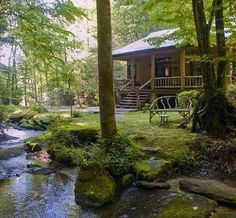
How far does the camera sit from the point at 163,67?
20.8 meters

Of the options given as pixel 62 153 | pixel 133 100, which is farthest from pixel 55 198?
pixel 133 100

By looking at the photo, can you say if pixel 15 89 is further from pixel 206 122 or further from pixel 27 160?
pixel 206 122

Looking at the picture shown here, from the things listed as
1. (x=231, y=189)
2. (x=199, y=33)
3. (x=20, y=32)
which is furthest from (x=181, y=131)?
(x=20, y=32)

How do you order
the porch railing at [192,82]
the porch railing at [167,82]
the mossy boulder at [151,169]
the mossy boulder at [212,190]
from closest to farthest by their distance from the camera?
the mossy boulder at [212,190], the mossy boulder at [151,169], the porch railing at [192,82], the porch railing at [167,82]

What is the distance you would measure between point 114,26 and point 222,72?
987 inches

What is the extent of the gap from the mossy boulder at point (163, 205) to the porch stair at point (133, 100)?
39.7ft

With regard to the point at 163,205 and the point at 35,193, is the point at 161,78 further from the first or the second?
the point at 163,205

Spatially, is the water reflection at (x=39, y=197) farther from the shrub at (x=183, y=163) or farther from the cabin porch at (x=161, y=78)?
the cabin porch at (x=161, y=78)

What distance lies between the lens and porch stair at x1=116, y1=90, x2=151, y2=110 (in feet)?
56.5

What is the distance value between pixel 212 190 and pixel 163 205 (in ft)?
2.56

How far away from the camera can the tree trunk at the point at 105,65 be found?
5.82 metres

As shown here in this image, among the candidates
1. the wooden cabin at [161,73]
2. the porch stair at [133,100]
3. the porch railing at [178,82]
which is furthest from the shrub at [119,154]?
the porch stair at [133,100]

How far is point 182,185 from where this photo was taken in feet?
15.9

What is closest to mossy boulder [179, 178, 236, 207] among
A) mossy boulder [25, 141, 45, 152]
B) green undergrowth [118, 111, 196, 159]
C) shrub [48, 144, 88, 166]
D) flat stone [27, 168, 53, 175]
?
green undergrowth [118, 111, 196, 159]
